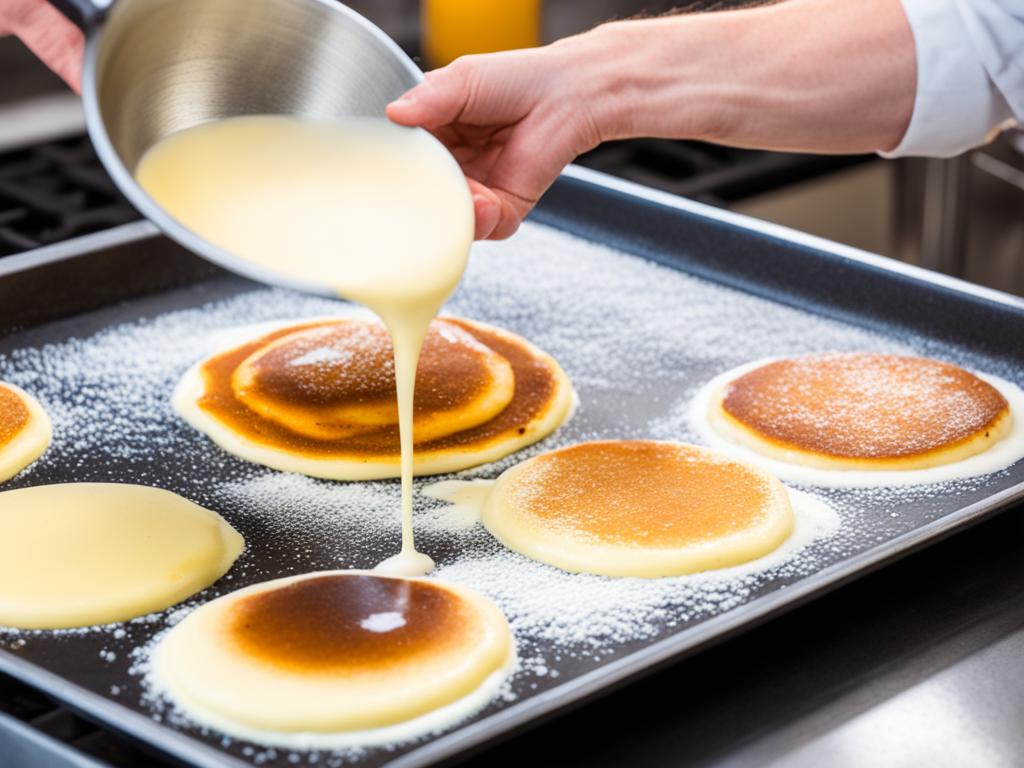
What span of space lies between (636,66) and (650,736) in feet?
2.92

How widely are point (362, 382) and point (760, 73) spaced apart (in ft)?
2.00

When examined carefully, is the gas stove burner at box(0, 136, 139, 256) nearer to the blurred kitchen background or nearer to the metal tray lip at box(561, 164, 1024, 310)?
the blurred kitchen background

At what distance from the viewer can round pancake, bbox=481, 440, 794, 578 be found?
4.48ft

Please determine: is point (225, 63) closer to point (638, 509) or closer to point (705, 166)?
point (638, 509)

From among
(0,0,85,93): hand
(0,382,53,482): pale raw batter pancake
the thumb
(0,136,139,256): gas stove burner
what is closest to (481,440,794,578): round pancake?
A: the thumb

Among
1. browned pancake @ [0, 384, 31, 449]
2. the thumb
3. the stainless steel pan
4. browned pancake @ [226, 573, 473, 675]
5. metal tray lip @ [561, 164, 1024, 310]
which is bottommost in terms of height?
browned pancake @ [0, 384, 31, 449]

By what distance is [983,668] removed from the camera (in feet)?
3.97

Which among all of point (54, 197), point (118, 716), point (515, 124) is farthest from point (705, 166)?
point (118, 716)

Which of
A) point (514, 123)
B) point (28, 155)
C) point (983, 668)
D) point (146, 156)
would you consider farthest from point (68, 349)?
point (983, 668)

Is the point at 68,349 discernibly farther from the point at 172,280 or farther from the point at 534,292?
the point at 534,292

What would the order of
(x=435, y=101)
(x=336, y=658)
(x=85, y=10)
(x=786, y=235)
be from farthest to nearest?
(x=786, y=235)
(x=435, y=101)
(x=85, y=10)
(x=336, y=658)

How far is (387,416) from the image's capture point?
5.51 ft

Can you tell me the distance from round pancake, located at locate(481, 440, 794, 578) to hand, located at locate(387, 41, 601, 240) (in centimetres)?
29

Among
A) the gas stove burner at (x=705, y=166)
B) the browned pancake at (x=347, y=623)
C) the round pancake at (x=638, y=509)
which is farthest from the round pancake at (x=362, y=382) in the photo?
the gas stove burner at (x=705, y=166)
